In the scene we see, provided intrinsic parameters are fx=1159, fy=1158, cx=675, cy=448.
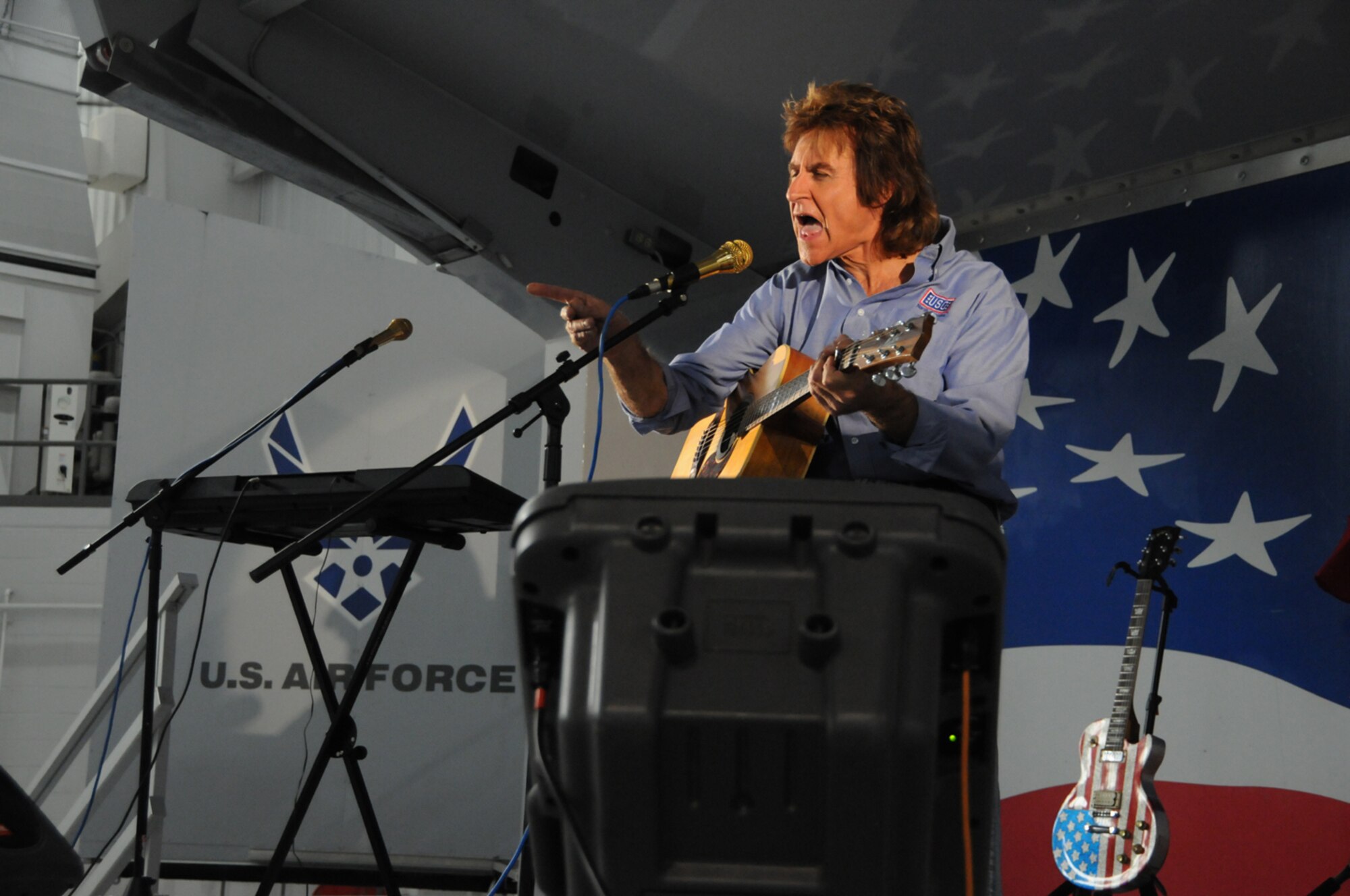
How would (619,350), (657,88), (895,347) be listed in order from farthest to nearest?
(657,88)
(619,350)
(895,347)

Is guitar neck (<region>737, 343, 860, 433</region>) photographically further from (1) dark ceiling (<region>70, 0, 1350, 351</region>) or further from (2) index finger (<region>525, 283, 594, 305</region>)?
(1) dark ceiling (<region>70, 0, 1350, 351</region>)

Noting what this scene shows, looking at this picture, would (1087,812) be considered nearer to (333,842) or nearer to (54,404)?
(333,842)

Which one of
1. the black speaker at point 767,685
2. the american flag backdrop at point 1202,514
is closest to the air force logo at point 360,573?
the american flag backdrop at point 1202,514

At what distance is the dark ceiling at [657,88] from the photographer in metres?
2.62

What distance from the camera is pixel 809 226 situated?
69.8 inches

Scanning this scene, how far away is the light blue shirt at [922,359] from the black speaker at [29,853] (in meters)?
1.04

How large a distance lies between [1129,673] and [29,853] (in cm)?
238

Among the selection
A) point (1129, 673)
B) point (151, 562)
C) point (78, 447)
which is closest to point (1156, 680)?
point (1129, 673)

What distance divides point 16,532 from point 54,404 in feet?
7.73

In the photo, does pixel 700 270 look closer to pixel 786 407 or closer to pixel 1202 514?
pixel 786 407

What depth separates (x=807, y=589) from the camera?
94cm

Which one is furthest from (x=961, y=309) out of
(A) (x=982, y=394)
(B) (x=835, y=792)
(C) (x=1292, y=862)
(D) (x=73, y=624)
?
(D) (x=73, y=624)

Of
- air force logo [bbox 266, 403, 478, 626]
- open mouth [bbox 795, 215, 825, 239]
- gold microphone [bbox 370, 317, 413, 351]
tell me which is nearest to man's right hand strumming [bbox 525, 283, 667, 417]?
open mouth [bbox 795, 215, 825, 239]

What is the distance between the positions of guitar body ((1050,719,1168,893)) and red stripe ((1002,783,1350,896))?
175 mm
